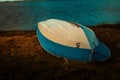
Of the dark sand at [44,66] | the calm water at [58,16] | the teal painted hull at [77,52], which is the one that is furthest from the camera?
the calm water at [58,16]

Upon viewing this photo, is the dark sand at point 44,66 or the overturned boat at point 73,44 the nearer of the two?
the dark sand at point 44,66

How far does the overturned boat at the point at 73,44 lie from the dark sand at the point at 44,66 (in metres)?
0.22

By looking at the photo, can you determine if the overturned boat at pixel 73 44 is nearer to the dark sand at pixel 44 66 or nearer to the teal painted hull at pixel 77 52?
the teal painted hull at pixel 77 52

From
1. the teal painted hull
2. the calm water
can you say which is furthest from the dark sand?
the calm water

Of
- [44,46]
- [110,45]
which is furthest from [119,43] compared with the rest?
[44,46]

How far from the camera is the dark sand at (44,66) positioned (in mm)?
7258

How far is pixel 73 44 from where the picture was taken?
841cm

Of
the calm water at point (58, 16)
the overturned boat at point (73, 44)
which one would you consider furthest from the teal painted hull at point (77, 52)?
the calm water at point (58, 16)

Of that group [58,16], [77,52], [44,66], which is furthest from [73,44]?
[58,16]

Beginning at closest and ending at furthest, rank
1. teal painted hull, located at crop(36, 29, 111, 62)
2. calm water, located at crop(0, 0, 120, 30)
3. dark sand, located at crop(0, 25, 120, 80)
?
dark sand, located at crop(0, 25, 120, 80)
teal painted hull, located at crop(36, 29, 111, 62)
calm water, located at crop(0, 0, 120, 30)

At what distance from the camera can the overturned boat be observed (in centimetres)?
830

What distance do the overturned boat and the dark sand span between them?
0.22 m

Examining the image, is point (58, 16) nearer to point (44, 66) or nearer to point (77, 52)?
point (77, 52)

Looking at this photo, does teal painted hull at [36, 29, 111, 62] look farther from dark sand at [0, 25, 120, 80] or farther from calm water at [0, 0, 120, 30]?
calm water at [0, 0, 120, 30]
